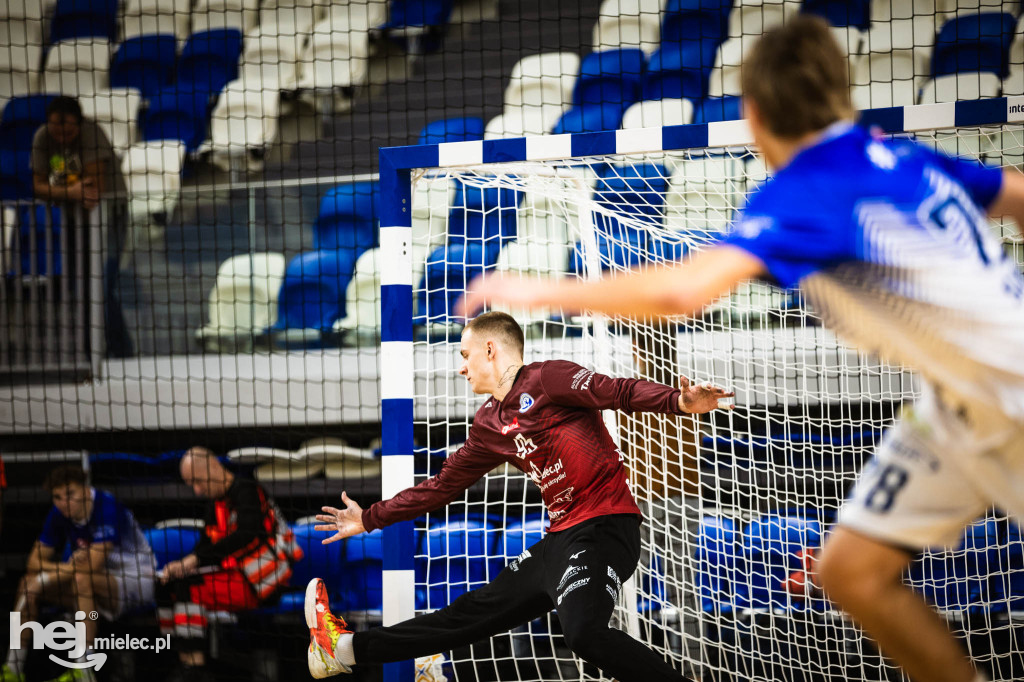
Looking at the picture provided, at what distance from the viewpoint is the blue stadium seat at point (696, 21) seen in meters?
6.69

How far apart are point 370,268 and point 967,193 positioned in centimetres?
535

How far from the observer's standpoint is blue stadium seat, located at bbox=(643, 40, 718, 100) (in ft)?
21.6

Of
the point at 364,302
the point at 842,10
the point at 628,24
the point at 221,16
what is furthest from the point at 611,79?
the point at 221,16

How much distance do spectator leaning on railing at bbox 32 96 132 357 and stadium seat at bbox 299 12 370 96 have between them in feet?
5.51

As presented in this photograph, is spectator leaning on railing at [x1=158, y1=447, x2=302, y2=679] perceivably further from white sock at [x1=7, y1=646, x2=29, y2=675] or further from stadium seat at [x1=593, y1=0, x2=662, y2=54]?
stadium seat at [x1=593, y1=0, x2=662, y2=54]

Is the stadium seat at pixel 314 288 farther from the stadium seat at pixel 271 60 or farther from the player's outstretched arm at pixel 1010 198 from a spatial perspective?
the player's outstretched arm at pixel 1010 198

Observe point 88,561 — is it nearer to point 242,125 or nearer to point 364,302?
point 364,302

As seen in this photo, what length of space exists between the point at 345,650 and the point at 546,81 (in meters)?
4.90

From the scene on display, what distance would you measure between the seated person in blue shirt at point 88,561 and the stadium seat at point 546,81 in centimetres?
401

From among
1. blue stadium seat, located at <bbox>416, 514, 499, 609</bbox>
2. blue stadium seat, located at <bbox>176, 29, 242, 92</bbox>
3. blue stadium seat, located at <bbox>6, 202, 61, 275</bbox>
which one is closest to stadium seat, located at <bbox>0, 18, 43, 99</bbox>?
blue stadium seat, located at <bbox>176, 29, 242, 92</bbox>

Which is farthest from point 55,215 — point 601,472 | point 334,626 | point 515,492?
point 601,472

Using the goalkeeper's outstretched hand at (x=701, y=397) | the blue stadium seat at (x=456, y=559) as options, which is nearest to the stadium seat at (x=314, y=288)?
the blue stadium seat at (x=456, y=559)

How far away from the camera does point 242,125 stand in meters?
7.30

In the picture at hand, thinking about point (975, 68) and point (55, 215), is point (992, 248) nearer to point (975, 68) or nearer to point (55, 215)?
point (975, 68)
